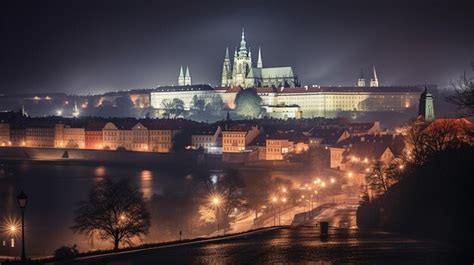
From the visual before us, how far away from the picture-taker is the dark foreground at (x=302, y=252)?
22.4 ft

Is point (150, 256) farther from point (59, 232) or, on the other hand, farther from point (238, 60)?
point (238, 60)

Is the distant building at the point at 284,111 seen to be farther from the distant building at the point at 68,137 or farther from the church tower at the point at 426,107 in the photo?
the church tower at the point at 426,107

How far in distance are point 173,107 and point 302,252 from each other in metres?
66.2

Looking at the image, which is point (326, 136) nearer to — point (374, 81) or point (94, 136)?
point (94, 136)

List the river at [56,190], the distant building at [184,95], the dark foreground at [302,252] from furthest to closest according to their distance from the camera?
the distant building at [184,95]
the river at [56,190]
the dark foreground at [302,252]

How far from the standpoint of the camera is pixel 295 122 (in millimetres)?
51844

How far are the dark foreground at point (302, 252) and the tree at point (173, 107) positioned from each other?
56.2 meters

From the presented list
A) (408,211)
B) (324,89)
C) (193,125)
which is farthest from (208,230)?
(324,89)

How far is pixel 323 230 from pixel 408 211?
7.20 feet

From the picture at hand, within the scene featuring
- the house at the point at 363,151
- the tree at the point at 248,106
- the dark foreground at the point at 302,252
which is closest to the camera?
the dark foreground at the point at 302,252

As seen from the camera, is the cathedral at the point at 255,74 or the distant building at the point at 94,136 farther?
the cathedral at the point at 255,74

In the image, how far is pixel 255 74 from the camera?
75.8 m

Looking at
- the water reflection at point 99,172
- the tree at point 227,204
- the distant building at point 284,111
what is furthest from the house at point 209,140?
the tree at point 227,204

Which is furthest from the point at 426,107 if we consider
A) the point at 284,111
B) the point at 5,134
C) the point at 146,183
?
the point at 5,134
